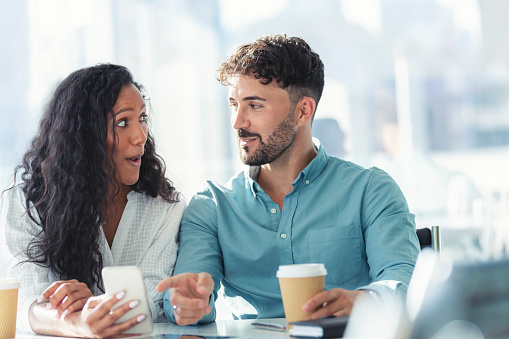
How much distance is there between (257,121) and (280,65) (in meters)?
0.19

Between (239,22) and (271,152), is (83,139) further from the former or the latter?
(239,22)

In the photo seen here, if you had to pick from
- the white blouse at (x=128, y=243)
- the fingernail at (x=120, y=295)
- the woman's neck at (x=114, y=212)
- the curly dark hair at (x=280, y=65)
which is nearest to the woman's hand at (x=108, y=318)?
the fingernail at (x=120, y=295)

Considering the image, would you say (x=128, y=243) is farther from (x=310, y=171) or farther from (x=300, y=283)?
(x=300, y=283)

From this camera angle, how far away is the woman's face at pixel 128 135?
1700 mm

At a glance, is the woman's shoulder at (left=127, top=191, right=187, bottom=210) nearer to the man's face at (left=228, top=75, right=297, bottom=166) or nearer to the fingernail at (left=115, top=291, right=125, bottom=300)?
the man's face at (left=228, top=75, right=297, bottom=166)

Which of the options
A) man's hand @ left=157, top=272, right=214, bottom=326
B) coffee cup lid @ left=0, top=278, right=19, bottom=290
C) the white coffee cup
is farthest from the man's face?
coffee cup lid @ left=0, top=278, right=19, bottom=290

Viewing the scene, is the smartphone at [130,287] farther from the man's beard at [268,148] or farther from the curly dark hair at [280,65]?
the curly dark hair at [280,65]

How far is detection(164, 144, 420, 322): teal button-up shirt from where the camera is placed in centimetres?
160

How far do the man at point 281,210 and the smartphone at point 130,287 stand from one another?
0.26 m

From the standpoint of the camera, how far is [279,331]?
1.20 metres

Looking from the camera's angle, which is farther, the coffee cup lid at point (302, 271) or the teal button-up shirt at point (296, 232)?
the teal button-up shirt at point (296, 232)

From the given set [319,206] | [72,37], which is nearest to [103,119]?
[319,206]

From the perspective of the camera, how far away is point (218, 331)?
4.19 feet

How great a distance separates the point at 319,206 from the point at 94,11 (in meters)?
2.81
